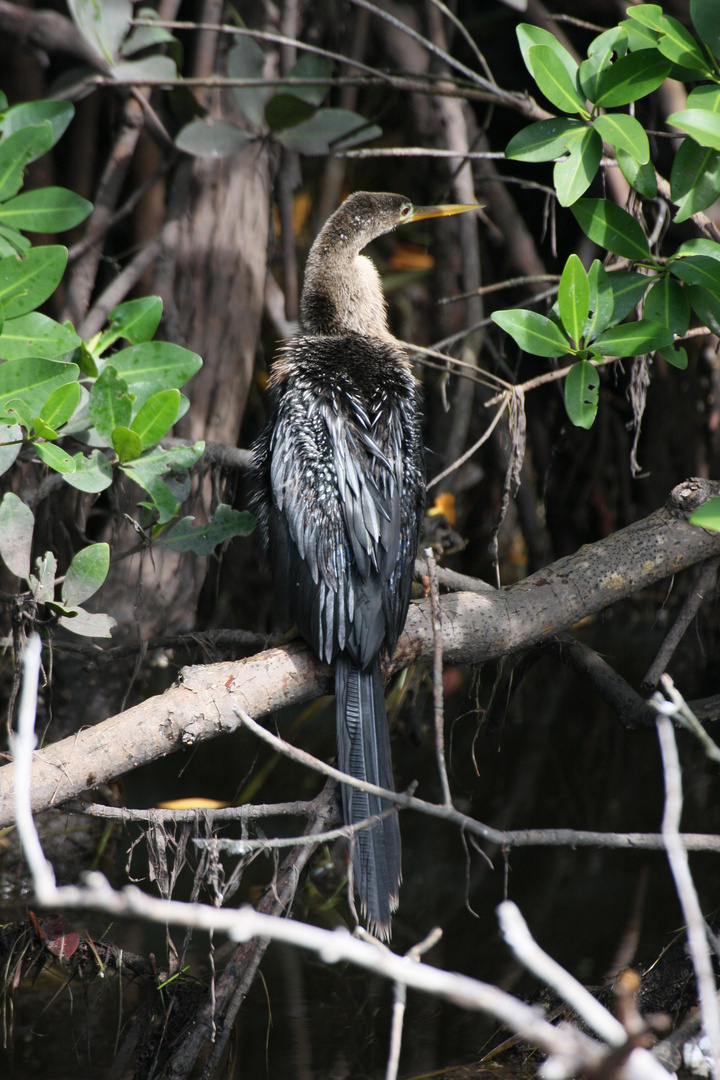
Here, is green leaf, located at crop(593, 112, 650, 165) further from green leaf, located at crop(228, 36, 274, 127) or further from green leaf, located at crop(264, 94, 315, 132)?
green leaf, located at crop(228, 36, 274, 127)

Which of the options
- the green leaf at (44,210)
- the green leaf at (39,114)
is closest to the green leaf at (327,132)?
the green leaf at (39,114)

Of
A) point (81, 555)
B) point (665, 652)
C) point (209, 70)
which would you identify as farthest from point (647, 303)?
point (209, 70)

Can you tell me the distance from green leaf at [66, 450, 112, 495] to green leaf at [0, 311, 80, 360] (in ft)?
0.63

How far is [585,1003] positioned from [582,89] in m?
1.34

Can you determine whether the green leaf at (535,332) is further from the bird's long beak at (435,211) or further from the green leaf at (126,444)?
the bird's long beak at (435,211)

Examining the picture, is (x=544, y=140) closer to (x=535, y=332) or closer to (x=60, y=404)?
(x=535, y=332)

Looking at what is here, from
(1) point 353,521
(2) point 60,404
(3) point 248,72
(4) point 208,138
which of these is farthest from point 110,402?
(3) point 248,72

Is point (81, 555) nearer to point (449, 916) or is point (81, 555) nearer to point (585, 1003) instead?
point (585, 1003)

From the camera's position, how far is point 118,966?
5.49 ft

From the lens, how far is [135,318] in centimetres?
A: 166

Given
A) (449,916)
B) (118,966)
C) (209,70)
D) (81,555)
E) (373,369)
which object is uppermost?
(209,70)

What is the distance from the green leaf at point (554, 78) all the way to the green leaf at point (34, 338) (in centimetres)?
88

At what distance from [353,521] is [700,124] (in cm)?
87

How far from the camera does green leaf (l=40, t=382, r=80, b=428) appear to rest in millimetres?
1360
